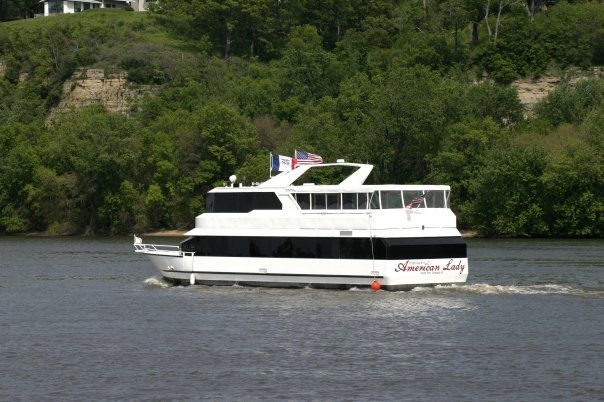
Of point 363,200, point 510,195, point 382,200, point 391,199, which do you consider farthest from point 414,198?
point 510,195

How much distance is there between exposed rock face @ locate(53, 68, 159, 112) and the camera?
515ft

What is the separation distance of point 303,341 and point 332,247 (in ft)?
37.8

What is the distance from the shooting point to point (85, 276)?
2815 inches

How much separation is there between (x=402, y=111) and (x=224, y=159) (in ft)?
58.4

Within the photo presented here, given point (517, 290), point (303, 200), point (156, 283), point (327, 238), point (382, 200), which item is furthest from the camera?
point (156, 283)

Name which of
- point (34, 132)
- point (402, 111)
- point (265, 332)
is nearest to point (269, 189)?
point (265, 332)

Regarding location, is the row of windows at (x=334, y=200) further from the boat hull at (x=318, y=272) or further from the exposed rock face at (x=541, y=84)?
the exposed rock face at (x=541, y=84)

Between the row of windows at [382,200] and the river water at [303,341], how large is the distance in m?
3.88

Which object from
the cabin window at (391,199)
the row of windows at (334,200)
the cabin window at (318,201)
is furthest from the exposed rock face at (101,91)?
the cabin window at (391,199)

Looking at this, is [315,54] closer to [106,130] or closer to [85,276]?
[106,130]

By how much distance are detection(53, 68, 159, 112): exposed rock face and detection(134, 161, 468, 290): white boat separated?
96.6 m

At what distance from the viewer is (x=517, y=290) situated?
197ft

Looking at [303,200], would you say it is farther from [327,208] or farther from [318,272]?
[318,272]

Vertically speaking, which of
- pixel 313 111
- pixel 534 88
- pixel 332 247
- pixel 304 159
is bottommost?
pixel 332 247
